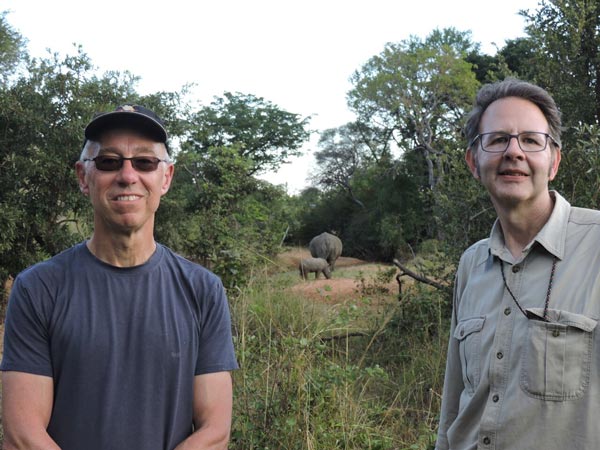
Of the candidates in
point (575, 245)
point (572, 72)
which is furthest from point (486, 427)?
point (572, 72)

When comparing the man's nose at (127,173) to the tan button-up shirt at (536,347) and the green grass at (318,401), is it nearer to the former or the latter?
the tan button-up shirt at (536,347)

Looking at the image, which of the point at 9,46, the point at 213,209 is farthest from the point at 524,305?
the point at 9,46

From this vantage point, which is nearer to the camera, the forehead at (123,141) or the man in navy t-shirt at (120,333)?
the man in navy t-shirt at (120,333)

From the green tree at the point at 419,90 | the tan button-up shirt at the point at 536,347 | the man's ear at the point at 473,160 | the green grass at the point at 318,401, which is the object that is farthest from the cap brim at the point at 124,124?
the green tree at the point at 419,90

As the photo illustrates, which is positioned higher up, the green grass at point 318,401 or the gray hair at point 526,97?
the gray hair at point 526,97

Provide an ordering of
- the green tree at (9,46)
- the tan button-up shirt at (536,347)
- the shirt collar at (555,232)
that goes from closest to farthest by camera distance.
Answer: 1. the tan button-up shirt at (536,347)
2. the shirt collar at (555,232)
3. the green tree at (9,46)

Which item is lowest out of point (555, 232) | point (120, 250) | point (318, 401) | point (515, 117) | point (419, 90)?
point (318, 401)

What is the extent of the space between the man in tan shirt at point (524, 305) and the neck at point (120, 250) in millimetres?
1073

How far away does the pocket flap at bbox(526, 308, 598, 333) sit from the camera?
5.90 feet

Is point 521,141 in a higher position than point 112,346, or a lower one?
higher

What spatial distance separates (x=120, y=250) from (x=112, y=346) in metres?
0.31

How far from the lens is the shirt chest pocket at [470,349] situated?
2.04 m

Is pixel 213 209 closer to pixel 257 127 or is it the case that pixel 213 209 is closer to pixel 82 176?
pixel 82 176

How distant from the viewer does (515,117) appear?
2.10m
